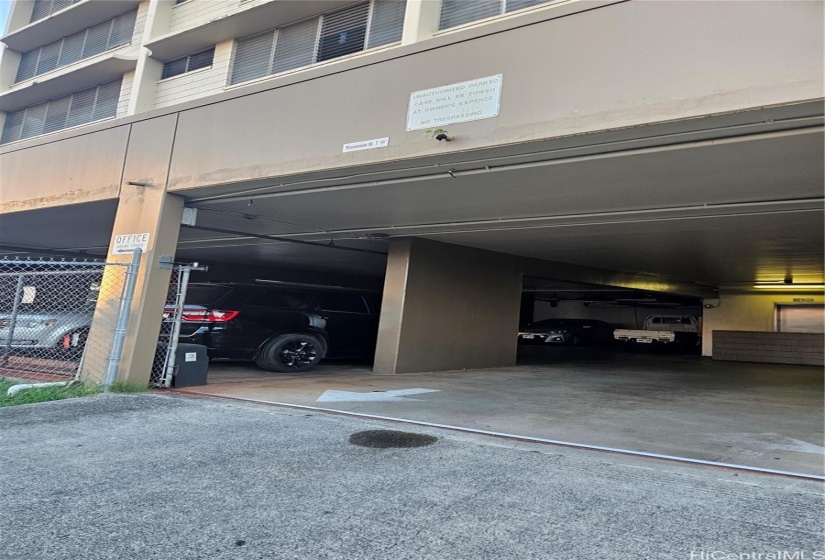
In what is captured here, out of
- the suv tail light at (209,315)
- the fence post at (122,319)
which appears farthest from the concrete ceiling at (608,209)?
the suv tail light at (209,315)

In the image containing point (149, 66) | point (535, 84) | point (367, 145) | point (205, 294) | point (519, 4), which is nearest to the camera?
point (535, 84)

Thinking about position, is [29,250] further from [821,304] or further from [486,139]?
[821,304]

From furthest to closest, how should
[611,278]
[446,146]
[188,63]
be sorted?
[611,278] → [188,63] → [446,146]

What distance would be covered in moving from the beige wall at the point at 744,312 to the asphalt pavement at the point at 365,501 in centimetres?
1617

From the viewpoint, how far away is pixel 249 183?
682 centimetres

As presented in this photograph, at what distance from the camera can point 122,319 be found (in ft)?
22.0

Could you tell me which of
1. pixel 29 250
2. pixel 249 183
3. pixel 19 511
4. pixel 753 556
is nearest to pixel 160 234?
pixel 249 183

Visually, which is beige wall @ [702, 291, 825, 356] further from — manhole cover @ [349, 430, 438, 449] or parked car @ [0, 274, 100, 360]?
parked car @ [0, 274, 100, 360]

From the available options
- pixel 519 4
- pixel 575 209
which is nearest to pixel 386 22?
pixel 519 4

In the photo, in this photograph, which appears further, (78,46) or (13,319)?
(78,46)

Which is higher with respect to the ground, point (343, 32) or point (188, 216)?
point (343, 32)

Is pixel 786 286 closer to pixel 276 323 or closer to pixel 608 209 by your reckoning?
pixel 608 209

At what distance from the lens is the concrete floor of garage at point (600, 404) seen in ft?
14.4

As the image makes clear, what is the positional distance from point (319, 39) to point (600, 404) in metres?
7.69
